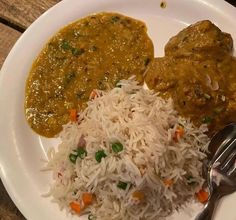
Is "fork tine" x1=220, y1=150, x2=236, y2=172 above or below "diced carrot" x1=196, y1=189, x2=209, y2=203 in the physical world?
above

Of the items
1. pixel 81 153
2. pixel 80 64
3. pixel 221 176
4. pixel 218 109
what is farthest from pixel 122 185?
pixel 80 64

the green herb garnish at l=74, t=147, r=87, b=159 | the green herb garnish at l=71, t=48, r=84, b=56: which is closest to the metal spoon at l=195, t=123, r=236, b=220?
the green herb garnish at l=74, t=147, r=87, b=159

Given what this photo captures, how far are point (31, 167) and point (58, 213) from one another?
0.35 meters

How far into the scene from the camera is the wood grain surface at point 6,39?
11.1 ft

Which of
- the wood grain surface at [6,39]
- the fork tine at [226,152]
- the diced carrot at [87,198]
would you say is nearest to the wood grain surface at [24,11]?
the wood grain surface at [6,39]

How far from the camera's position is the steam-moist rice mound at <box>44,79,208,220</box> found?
106 inches

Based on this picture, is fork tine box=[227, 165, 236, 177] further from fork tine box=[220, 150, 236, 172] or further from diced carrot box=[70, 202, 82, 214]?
diced carrot box=[70, 202, 82, 214]

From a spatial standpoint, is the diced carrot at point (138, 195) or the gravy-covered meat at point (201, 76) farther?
the gravy-covered meat at point (201, 76)

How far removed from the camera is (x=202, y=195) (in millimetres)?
2756

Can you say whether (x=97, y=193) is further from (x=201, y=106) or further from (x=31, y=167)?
(x=201, y=106)

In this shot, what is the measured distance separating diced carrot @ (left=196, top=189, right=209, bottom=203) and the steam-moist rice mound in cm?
3

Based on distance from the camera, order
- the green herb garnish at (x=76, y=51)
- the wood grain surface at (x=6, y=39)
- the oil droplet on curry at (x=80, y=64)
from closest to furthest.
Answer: the oil droplet on curry at (x=80, y=64)
the green herb garnish at (x=76, y=51)
the wood grain surface at (x=6, y=39)

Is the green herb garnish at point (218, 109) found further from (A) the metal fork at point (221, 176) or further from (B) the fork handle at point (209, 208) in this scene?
(B) the fork handle at point (209, 208)

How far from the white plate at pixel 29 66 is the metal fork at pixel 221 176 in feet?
0.19
